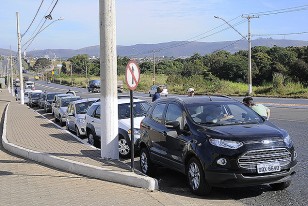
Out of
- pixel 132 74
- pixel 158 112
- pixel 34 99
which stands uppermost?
pixel 132 74

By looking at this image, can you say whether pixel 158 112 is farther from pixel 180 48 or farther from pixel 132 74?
pixel 180 48

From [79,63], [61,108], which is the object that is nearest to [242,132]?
[61,108]

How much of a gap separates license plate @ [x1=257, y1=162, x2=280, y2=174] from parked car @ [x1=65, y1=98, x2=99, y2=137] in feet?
30.6

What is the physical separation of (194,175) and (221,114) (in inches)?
53.4

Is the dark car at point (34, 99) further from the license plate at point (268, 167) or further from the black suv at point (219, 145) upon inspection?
the license plate at point (268, 167)

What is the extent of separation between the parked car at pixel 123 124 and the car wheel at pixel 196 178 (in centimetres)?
351

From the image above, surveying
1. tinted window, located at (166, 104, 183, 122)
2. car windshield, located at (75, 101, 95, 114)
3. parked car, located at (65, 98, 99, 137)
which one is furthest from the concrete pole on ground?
car windshield, located at (75, 101, 95, 114)

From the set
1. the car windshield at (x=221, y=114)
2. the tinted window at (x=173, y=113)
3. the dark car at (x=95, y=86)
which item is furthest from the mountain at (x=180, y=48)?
the car windshield at (x=221, y=114)

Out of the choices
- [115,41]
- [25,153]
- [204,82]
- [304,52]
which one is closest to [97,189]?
[115,41]

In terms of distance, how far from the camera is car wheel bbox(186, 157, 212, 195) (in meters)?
6.88

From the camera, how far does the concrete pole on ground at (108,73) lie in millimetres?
9023

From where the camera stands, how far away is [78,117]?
51.9 ft

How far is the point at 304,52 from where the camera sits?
67.7 m

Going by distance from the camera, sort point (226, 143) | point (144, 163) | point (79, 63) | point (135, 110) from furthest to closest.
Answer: point (79, 63)
point (135, 110)
point (144, 163)
point (226, 143)
